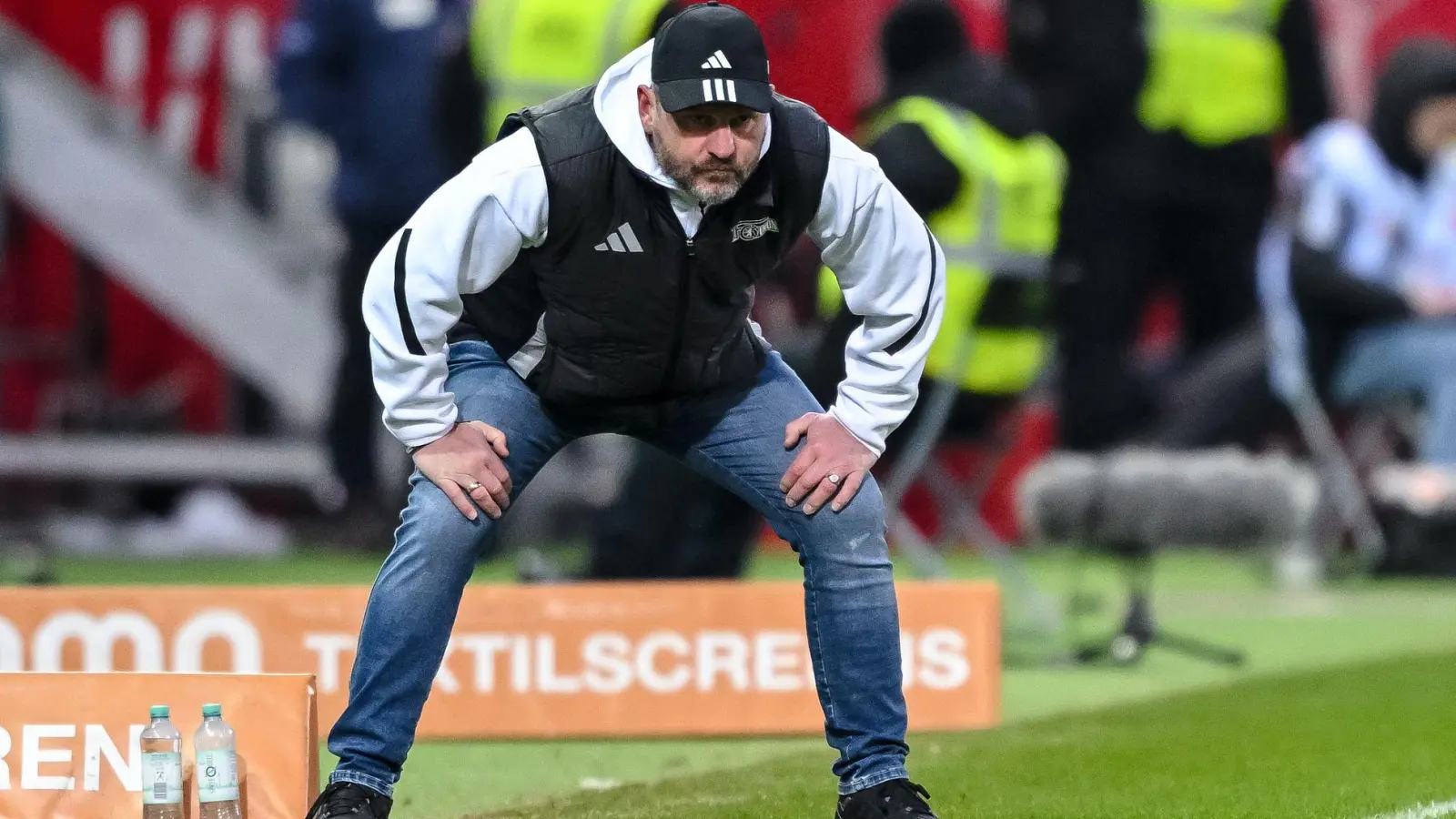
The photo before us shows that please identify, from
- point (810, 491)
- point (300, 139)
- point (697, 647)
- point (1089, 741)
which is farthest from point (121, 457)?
point (810, 491)

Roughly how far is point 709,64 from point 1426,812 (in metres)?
2.47

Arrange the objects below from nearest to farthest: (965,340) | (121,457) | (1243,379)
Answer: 1. (965,340)
2. (1243,379)
3. (121,457)

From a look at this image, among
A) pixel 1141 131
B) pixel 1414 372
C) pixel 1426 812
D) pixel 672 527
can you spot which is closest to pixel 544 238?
pixel 1426 812

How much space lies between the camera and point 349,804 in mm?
4715

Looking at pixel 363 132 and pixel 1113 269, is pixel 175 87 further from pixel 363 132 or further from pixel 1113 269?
pixel 1113 269

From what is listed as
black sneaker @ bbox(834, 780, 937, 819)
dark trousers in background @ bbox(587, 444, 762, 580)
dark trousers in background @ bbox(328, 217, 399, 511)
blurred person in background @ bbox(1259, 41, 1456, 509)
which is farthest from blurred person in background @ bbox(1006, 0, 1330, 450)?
black sneaker @ bbox(834, 780, 937, 819)

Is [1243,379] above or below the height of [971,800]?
above

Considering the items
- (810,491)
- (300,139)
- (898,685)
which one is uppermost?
(300,139)

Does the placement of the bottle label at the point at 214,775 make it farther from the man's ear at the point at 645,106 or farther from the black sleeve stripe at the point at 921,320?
the black sleeve stripe at the point at 921,320

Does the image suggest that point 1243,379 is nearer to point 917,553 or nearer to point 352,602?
point 917,553

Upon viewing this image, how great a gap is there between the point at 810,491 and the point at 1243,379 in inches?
281

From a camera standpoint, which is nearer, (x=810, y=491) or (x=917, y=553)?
(x=810, y=491)

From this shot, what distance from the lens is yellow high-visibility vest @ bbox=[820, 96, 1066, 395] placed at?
8.31m

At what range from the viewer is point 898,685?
503cm
